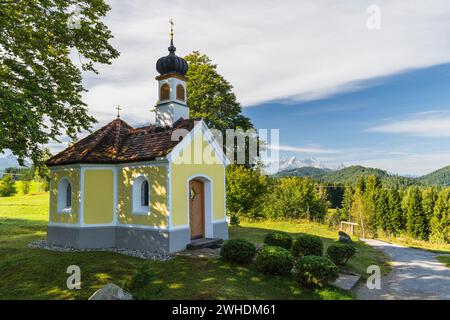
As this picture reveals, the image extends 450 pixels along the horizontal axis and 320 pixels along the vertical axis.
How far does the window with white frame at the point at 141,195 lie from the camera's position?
46.0ft

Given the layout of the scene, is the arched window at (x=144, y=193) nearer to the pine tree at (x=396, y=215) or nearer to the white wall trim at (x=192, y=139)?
the white wall trim at (x=192, y=139)

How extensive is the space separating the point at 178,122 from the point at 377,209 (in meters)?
42.8

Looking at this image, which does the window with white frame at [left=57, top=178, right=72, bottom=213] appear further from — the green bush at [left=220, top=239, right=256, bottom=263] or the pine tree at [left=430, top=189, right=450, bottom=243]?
the pine tree at [left=430, top=189, right=450, bottom=243]

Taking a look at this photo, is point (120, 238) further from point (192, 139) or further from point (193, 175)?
point (192, 139)

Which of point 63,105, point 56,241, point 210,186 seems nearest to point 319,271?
point 210,186

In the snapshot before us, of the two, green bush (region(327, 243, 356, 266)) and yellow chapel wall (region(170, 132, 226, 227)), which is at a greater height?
yellow chapel wall (region(170, 132, 226, 227))

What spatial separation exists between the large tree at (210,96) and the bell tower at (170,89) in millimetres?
11900

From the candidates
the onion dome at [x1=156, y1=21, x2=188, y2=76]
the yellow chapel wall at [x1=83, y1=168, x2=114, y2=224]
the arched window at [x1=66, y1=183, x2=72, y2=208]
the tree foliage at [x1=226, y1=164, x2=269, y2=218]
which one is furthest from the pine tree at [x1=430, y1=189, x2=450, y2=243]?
the arched window at [x1=66, y1=183, x2=72, y2=208]

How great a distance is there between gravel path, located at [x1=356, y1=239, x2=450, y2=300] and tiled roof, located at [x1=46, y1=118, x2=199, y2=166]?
920 cm

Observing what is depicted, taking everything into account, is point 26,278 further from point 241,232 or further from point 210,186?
point 241,232

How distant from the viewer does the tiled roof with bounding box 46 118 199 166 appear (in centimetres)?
1403

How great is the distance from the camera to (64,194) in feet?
50.9

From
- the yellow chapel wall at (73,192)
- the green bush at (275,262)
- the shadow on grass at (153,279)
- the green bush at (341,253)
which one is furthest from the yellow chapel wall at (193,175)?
the green bush at (341,253)

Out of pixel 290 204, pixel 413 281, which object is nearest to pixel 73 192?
pixel 413 281
